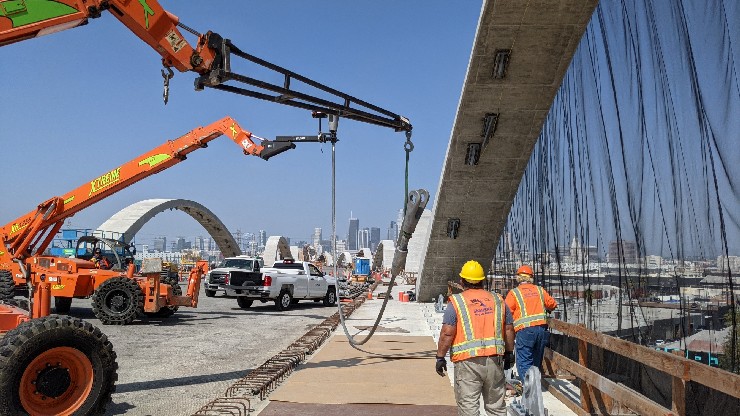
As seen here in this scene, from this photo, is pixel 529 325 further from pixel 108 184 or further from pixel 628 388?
pixel 108 184

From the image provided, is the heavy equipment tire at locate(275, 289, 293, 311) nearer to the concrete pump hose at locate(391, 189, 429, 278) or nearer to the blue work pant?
the concrete pump hose at locate(391, 189, 429, 278)

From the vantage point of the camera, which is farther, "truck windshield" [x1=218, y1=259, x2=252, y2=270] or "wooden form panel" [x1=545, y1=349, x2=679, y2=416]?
"truck windshield" [x1=218, y1=259, x2=252, y2=270]

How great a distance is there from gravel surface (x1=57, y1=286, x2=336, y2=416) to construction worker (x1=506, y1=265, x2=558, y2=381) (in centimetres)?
386

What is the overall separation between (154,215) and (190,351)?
4172cm

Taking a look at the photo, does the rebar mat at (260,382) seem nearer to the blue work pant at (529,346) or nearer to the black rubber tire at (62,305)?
the blue work pant at (529,346)

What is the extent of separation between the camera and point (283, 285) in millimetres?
19625

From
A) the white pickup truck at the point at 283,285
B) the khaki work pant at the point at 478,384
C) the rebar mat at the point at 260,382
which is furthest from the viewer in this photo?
the white pickup truck at the point at 283,285

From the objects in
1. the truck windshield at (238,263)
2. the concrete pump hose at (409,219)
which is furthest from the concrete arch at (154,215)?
the concrete pump hose at (409,219)

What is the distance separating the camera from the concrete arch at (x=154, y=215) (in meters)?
46.8

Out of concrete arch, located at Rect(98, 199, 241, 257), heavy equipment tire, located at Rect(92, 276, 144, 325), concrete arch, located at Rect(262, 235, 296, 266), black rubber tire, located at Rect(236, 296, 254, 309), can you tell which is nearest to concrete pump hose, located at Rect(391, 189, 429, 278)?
heavy equipment tire, located at Rect(92, 276, 144, 325)

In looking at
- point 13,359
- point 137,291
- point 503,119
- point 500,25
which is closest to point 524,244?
point 503,119

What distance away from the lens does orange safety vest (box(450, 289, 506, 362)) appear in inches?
197

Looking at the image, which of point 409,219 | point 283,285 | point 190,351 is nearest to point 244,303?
point 283,285

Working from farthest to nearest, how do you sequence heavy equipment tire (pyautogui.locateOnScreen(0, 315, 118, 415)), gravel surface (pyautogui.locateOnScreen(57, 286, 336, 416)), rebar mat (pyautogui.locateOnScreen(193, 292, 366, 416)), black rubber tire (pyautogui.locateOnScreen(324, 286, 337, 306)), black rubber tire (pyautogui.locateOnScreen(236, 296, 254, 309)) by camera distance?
black rubber tire (pyautogui.locateOnScreen(324, 286, 337, 306)), black rubber tire (pyautogui.locateOnScreen(236, 296, 254, 309)), gravel surface (pyautogui.locateOnScreen(57, 286, 336, 416)), rebar mat (pyautogui.locateOnScreen(193, 292, 366, 416)), heavy equipment tire (pyautogui.locateOnScreen(0, 315, 118, 415))
